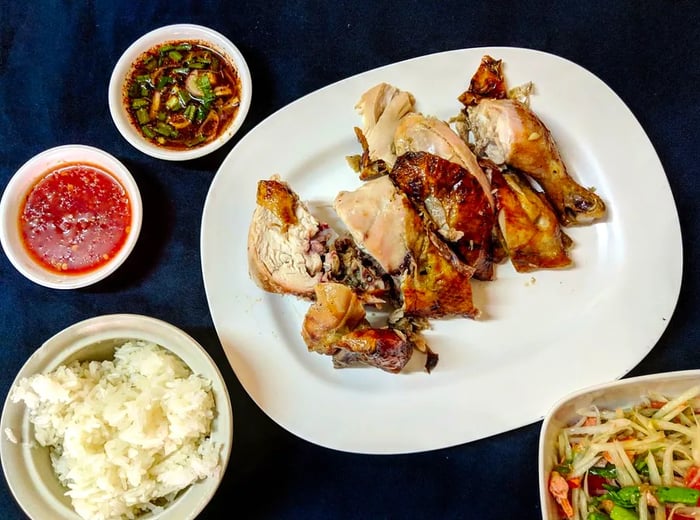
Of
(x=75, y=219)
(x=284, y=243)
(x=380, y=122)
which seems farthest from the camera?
(x=75, y=219)

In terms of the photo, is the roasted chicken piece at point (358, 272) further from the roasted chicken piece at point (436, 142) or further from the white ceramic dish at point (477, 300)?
the roasted chicken piece at point (436, 142)

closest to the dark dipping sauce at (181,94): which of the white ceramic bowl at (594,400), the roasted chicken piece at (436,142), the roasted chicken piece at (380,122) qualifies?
the roasted chicken piece at (380,122)

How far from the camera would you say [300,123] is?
8.51 ft

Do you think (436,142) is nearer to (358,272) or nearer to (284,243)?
(358,272)

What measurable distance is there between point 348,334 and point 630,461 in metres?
1.15

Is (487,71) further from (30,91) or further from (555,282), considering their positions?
(30,91)

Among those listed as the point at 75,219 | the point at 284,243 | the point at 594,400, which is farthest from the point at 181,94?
the point at 594,400

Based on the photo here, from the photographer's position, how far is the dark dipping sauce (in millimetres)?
2674

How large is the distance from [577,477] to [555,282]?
2.43 feet

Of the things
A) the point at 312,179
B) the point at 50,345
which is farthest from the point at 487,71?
the point at 50,345

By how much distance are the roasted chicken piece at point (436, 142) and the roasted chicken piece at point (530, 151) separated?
9 centimetres

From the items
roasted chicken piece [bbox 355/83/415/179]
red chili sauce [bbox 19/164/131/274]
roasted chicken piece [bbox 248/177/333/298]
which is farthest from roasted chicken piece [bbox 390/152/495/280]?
red chili sauce [bbox 19/164/131/274]

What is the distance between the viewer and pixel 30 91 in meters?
2.84

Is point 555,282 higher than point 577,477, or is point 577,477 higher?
point 555,282
